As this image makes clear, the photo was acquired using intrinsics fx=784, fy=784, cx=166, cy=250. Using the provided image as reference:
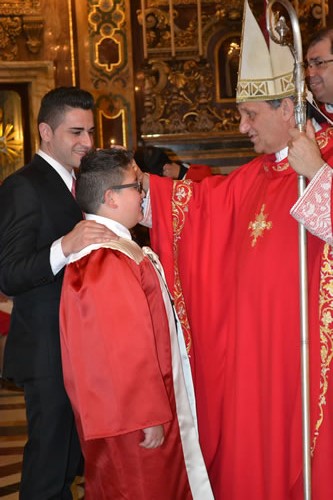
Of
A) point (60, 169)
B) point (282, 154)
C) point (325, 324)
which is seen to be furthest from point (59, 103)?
point (325, 324)

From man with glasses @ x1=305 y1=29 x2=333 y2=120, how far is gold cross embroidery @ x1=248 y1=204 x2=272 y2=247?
1526 mm

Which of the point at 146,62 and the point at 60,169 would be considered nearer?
the point at 60,169

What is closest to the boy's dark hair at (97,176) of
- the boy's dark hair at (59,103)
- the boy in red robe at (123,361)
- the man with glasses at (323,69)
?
the boy in red robe at (123,361)

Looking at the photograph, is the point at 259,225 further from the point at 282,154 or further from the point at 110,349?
the point at 110,349

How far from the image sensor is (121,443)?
2.38 metres

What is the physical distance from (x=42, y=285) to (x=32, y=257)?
0.13 metres

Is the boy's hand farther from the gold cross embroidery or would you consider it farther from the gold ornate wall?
the gold ornate wall

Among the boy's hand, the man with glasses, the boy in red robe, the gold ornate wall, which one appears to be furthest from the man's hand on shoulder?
the gold ornate wall

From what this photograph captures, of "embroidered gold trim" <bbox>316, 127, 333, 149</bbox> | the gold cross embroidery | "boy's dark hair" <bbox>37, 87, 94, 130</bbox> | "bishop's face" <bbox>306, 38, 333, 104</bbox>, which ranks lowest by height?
the gold cross embroidery

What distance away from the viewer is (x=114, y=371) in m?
2.30

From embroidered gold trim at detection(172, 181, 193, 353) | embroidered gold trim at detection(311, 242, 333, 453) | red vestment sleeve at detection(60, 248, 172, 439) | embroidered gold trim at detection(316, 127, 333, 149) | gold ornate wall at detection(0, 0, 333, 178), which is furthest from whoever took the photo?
Answer: gold ornate wall at detection(0, 0, 333, 178)

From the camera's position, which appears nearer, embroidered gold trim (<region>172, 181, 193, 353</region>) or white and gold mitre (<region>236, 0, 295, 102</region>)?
white and gold mitre (<region>236, 0, 295, 102</region>)

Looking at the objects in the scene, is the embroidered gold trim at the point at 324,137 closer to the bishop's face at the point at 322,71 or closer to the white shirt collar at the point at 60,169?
the white shirt collar at the point at 60,169

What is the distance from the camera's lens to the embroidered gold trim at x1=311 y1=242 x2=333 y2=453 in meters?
2.40
